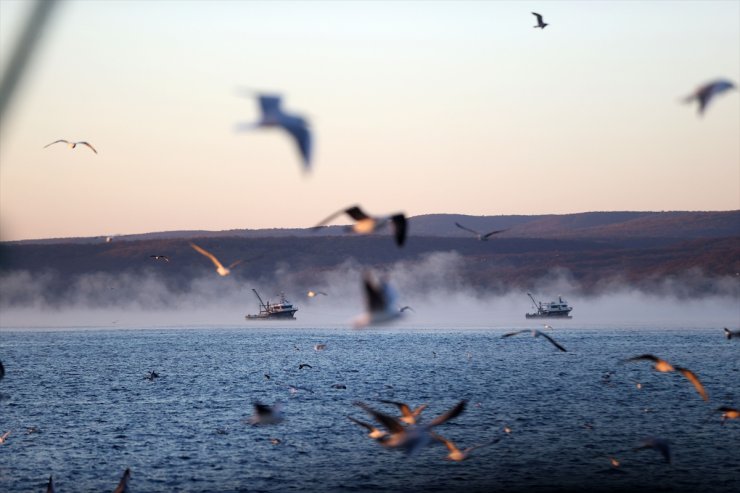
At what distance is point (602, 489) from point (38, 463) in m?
25.0

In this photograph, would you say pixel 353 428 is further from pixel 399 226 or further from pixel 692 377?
→ pixel 399 226

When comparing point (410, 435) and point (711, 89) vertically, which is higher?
point (711, 89)

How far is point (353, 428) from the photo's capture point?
56719 millimetres

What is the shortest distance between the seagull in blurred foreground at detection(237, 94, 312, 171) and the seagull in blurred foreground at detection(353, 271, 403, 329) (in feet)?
6.70

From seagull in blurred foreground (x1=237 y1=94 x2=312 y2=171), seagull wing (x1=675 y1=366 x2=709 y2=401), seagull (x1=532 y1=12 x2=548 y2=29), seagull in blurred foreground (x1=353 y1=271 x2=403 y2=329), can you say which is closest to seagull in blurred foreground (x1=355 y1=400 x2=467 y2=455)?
seagull in blurred foreground (x1=353 y1=271 x2=403 y2=329)

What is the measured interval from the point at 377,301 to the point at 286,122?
2.50 m

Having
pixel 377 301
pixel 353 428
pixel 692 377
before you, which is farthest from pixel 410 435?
pixel 353 428

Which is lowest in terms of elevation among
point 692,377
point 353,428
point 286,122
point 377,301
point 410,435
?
point 353,428

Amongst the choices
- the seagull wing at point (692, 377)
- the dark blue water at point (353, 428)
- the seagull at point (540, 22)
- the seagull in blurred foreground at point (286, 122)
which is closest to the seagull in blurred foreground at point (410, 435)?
the seagull in blurred foreground at point (286, 122)

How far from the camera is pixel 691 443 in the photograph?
1957 inches

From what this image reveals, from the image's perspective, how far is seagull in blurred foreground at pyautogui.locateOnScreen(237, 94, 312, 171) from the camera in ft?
36.6

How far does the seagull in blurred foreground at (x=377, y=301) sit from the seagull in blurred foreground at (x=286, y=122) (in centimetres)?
204

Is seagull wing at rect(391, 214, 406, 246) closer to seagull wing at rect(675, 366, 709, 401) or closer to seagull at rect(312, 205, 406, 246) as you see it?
seagull at rect(312, 205, 406, 246)

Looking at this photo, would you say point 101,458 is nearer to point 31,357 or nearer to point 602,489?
point 602,489
